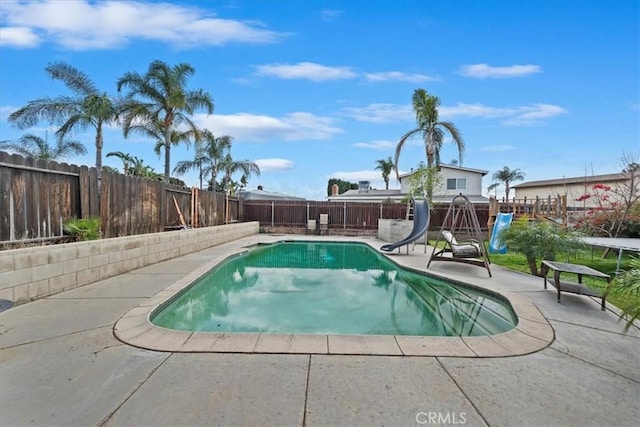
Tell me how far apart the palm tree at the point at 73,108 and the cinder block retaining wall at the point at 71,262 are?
1074 centimetres

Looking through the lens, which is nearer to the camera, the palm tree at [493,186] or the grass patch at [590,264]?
the grass patch at [590,264]

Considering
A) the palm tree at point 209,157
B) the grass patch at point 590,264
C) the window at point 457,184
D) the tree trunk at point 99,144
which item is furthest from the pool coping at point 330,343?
the palm tree at point 209,157

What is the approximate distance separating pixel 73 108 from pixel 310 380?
19092 mm

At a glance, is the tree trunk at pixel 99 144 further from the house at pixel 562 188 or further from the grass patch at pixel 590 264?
the house at pixel 562 188

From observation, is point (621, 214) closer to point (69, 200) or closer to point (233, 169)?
point (69, 200)

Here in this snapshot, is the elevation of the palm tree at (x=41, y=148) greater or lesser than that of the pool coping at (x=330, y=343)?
greater

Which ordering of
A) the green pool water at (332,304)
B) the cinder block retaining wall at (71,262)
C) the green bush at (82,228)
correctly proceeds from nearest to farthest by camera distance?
the cinder block retaining wall at (71,262) → the green pool water at (332,304) → the green bush at (82,228)

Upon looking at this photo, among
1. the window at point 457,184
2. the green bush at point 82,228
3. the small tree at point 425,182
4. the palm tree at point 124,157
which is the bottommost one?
the green bush at point 82,228

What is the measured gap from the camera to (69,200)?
5.70 m

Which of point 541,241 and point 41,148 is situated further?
point 41,148

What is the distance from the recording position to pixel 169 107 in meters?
17.5

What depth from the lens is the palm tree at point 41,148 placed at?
18953 millimetres

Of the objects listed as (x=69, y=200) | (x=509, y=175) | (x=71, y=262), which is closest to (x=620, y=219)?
(x=71, y=262)

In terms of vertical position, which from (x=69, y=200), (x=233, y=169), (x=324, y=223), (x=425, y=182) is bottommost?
(x=324, y=223)
